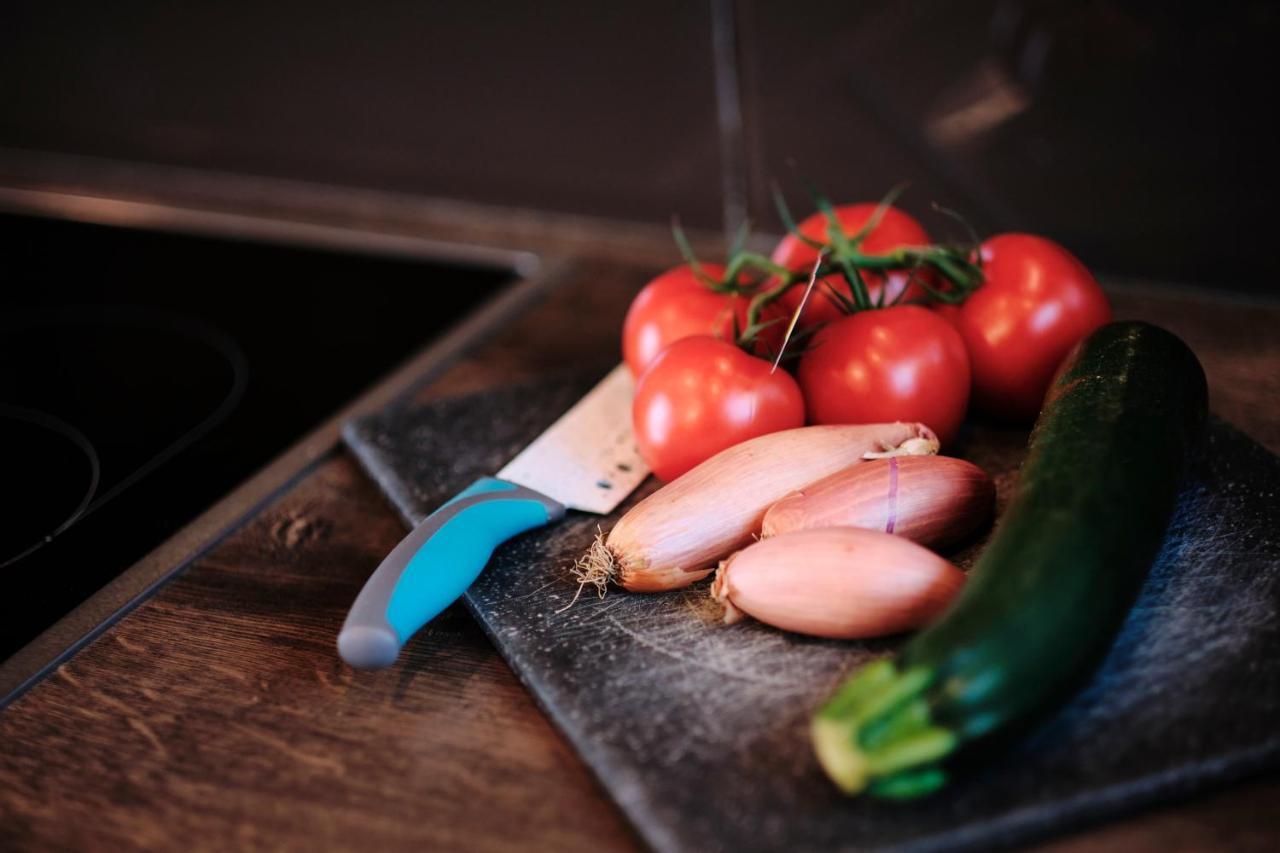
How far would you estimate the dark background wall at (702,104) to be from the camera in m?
0.98

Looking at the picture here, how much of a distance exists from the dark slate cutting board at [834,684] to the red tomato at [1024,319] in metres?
0.08

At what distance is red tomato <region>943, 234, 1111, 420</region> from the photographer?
2.52 ft

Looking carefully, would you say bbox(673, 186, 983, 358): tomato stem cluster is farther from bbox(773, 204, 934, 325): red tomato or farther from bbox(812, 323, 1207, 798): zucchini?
bbox(812, 323, 1207, 798): zucchini

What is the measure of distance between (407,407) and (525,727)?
15.0 inches

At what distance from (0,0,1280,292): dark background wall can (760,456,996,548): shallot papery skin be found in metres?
0.51

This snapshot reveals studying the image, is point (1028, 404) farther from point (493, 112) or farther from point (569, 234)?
point (493, 112)

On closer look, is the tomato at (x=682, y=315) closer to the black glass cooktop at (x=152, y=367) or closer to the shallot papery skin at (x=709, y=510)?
the shallot papery skin at (x=709, y=510)

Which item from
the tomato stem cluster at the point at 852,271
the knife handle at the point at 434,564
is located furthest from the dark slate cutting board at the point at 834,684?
the tomato stem cluster at the point at 852,271

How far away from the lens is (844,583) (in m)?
0.57

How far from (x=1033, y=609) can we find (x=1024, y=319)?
1.08 feet

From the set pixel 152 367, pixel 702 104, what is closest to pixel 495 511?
pixel 152 367

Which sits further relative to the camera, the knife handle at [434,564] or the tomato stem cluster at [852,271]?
the tomato stem cluster at [852,271]

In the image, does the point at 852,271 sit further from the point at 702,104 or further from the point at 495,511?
the point at 702,104

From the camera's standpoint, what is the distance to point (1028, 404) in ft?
2.58
